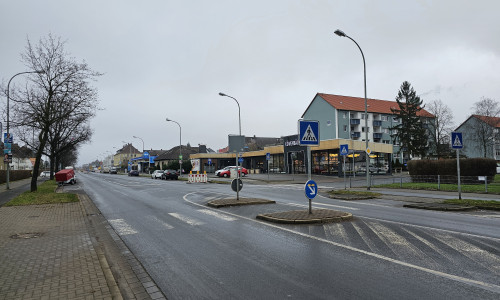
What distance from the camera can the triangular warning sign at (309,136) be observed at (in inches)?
385

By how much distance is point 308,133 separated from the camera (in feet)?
32.4

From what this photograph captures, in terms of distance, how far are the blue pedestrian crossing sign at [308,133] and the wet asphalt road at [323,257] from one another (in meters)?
2.58

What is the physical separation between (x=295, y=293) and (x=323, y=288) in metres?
0.42

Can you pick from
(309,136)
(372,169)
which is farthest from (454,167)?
(309,136)

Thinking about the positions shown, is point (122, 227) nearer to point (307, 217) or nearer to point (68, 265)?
point (68, 265)

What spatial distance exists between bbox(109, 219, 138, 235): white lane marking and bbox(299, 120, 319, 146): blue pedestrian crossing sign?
5.41 metres

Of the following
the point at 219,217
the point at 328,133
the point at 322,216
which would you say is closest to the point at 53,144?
the point at 219,217

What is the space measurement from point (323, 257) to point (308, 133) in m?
4.84

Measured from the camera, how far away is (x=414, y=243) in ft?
21.6

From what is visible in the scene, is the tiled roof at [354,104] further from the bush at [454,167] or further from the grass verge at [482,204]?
the grass verge at [482,204]

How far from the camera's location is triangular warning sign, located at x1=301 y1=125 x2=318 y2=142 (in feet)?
32.1

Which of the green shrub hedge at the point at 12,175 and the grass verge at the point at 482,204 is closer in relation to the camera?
the grass verge at the point at 482,204

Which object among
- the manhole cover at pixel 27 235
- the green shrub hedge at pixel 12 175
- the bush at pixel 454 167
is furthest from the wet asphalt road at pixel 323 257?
the green shrub hedge at pixel 12 175

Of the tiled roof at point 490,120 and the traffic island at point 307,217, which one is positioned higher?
the tiled roof at point 490,120
